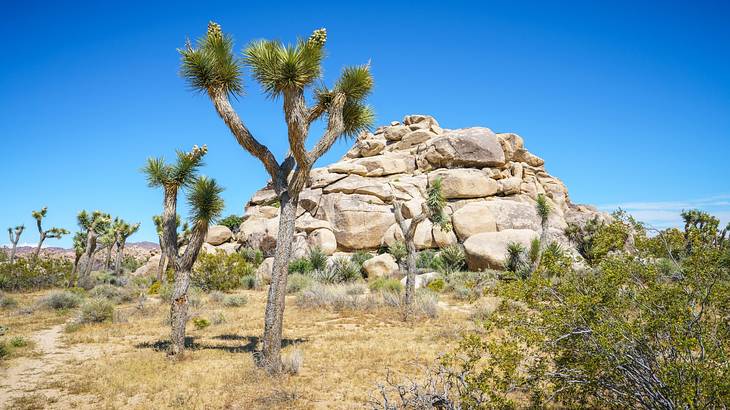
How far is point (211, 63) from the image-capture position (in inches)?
314

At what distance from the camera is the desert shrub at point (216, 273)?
1967 centimetres

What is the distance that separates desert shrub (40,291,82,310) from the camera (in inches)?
608

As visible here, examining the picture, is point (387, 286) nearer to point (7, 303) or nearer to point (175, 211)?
point (175, 211)

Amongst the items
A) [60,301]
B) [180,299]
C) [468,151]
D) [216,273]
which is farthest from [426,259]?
[180,299]

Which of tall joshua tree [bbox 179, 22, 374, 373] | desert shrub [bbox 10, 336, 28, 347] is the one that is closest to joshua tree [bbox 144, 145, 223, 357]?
tall joshua tree [bbox 179, 22, 374, 373]

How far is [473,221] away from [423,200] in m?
4.36

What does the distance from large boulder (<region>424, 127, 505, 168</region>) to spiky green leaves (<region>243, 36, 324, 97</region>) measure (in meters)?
28.8

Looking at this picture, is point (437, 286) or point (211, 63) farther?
point (437, 286)

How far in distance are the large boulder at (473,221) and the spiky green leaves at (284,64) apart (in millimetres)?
21764

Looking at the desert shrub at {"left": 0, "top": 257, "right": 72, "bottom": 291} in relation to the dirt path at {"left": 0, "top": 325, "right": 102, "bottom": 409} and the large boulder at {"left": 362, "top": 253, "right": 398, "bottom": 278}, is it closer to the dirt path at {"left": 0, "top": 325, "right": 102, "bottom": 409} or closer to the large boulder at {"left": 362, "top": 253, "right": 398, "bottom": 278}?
the dirt path at {"left": 0, "top": 325, "right": 102, "bottom": 409}

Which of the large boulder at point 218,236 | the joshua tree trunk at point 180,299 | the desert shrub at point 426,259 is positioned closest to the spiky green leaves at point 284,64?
the joshua tree trunk at point 180,299

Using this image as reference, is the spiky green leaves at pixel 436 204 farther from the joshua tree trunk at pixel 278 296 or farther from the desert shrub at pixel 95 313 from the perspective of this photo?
the desert shrub at pixel 95 313

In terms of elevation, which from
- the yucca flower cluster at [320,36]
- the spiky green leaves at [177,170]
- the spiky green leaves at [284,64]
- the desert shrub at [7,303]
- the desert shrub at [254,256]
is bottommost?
the desert shrub at [7,303]

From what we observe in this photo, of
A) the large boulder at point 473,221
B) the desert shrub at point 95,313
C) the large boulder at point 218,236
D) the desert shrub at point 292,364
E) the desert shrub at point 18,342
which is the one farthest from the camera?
the large boulder at point 218,236
